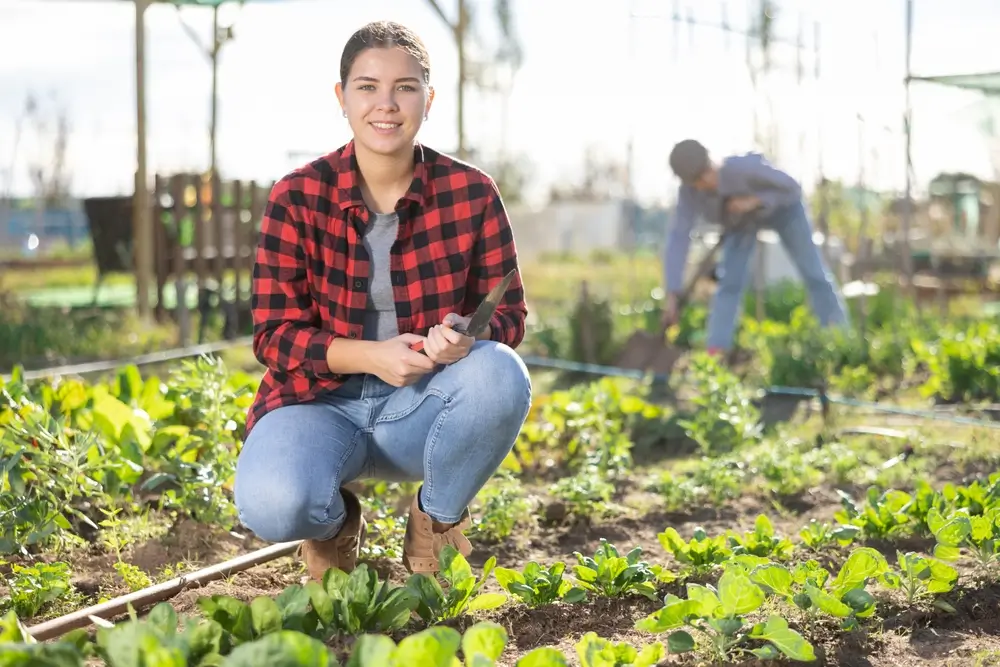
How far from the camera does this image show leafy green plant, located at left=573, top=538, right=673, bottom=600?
223 cm

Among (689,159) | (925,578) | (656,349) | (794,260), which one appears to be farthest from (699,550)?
(794,260)

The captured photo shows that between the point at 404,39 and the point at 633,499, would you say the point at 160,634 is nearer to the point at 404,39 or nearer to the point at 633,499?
the point at 404,39

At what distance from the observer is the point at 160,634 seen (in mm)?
1575

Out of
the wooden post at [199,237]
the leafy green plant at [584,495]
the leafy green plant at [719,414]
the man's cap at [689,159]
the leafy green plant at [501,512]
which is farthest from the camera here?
the wooden post at [199,237]

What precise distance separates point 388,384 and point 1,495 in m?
0.89

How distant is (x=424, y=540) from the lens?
2.36 m

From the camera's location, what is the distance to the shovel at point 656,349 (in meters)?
5.84

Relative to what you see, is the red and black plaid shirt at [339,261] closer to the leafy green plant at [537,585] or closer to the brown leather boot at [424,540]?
the brown leather boot at [424,540]

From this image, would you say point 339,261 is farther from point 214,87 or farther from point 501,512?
point 214,87

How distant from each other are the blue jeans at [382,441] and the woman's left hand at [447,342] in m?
0.06

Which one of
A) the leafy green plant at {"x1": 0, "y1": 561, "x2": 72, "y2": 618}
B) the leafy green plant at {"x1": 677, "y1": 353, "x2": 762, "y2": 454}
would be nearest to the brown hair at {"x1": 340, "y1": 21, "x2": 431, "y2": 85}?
the leafy green plant at {"x1": 0, "y1": 561, "x2": 72, "y2": 618}

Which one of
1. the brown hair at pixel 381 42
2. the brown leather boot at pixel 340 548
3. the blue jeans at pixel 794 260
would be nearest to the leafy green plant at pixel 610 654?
the brown leather boot at pixel 340 548

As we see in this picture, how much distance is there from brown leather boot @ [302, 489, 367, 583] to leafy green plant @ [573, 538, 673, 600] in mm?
510

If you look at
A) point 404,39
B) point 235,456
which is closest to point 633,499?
point 235,456
